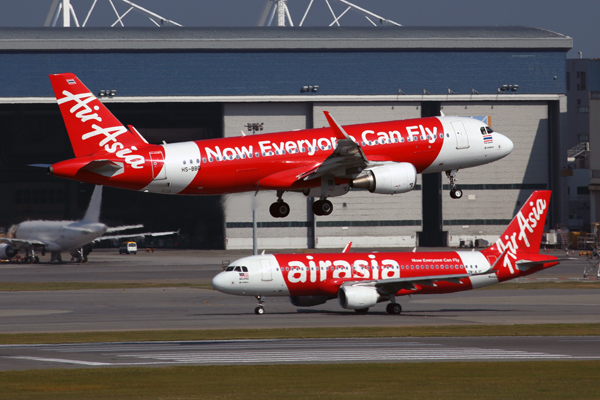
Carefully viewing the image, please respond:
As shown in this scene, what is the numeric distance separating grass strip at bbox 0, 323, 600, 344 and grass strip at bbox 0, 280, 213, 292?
39287mm

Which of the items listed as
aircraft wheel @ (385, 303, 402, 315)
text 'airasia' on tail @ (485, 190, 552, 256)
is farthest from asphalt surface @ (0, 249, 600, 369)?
text 'airasia' on tail @ (485, 190, 552, 256)

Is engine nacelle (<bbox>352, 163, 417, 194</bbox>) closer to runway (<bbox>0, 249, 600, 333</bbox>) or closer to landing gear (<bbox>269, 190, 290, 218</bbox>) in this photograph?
landing gear (<bbox>269, 190, 290, 218</bbox>)

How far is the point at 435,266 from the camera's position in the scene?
8131cm

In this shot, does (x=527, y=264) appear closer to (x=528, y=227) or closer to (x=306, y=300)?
(x=528, y=227)

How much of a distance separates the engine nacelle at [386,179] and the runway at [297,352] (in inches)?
491

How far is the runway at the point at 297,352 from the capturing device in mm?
50944

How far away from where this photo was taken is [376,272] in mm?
80438

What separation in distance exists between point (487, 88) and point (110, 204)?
86231mm

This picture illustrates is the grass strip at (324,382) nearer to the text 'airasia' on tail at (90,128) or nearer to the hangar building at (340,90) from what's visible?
the text 'airasia' on tail at (90,128)

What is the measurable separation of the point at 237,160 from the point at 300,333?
27.6 meters

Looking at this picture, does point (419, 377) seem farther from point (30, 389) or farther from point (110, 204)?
point (110, 204)

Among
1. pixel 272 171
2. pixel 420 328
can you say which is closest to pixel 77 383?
pixel 272 171

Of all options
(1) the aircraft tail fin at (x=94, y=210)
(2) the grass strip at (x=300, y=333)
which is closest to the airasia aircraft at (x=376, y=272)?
(2) the grass strip at (x=300, y=333)

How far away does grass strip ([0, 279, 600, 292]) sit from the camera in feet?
347
